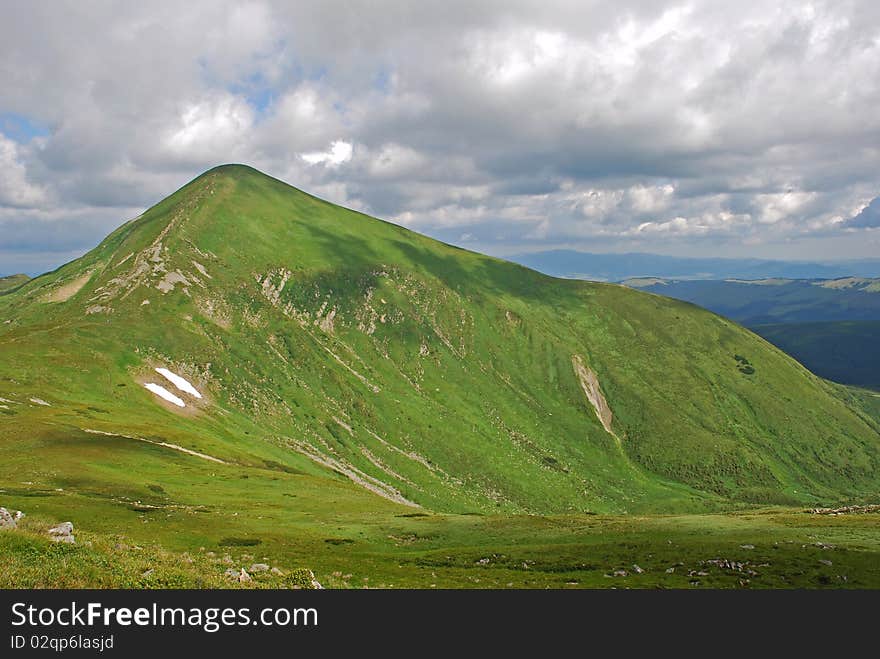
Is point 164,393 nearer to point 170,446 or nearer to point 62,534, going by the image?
point 170,446

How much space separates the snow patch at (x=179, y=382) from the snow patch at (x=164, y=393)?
5.37 meters

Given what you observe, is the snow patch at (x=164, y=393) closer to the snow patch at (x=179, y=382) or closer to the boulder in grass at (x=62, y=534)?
the snow patch at (x=179, y=382)

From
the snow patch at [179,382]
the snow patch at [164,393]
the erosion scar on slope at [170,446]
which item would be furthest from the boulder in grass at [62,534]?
the snow patch at [179,382]

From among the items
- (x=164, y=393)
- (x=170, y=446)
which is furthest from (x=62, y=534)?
(x=164, y=393)

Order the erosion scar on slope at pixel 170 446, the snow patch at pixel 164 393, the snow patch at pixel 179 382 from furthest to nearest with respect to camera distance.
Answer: the snow patch at pixel 179 382 → the snow patch at pixel 164 393 → the erosion scar on slope at pixel 170 446

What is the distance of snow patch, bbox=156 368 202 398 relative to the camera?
15500 centimetres

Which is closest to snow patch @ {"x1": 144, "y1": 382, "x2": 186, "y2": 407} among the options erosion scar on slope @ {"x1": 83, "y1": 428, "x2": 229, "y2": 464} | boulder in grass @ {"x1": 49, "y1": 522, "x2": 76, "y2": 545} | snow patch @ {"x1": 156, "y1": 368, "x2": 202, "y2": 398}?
snow patch @ {"x1": 156, "y1": 368, "x2": 202, "y2": 398}

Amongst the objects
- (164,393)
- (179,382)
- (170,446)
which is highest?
(179,382)

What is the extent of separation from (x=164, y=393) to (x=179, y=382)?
9.97m

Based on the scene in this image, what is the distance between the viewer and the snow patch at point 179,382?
6102 inches

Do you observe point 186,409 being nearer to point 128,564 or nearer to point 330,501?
point 330,501

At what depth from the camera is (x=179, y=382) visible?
516ft

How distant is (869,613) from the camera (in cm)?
2366

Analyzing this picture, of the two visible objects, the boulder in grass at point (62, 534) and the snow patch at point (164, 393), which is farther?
the snow patch at point (164, 393)
